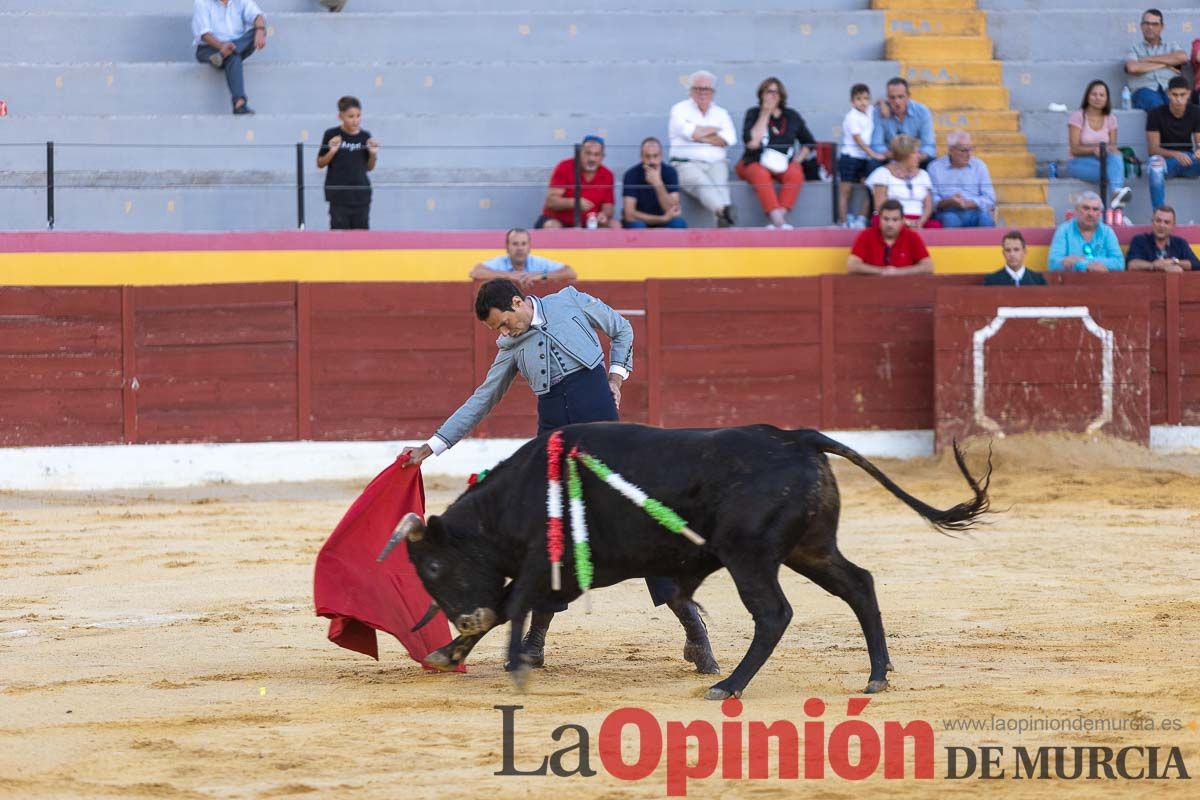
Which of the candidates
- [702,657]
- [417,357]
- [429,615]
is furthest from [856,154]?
[429,615]

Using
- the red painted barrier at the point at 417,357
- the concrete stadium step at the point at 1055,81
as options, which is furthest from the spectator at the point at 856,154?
the concrete stadium step at the point at 1055,81

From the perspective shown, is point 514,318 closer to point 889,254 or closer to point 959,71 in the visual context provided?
point 889,254

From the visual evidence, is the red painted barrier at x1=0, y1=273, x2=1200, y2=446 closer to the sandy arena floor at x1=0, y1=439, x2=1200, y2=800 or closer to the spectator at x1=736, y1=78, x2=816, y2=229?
the spectator at x1=736, y1=78, x2=816, y2=229

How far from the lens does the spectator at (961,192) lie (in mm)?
11031

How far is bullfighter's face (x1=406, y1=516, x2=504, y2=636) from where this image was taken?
479cm

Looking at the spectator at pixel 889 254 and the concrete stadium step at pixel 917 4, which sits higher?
the concrete stadium step at pixel 917 4

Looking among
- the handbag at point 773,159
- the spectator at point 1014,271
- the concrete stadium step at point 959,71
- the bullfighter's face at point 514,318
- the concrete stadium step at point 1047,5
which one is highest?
the concrete stadium step at point 1047,5

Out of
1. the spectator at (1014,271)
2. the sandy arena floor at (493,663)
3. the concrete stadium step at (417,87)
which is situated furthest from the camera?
the concrete stadium step at (417,87)

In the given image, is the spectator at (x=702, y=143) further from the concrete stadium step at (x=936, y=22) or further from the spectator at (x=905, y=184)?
the concrete stadium step at (x=936, y=22)

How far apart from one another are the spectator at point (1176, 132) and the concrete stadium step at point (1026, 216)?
2.22ft

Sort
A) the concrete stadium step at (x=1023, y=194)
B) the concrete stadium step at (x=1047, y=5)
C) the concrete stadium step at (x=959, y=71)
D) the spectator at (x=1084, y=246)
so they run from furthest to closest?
the concrete stadium step at (x=1047, y=5) → the concrete stadium step at (x=959, y=71) → the concrete stadium step at (x=1023, y=194) → the spectator at (x=1084, y=246)

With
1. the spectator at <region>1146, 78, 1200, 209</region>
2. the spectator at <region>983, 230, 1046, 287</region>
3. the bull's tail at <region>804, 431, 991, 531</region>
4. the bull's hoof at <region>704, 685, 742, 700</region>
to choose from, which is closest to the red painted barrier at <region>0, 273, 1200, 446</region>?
the spectator at <region>983, 230, 1046, 287</region>

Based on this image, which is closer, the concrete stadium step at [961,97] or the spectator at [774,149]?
the spectator at [774,149]

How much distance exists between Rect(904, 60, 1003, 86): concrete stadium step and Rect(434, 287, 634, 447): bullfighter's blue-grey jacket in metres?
7.75
